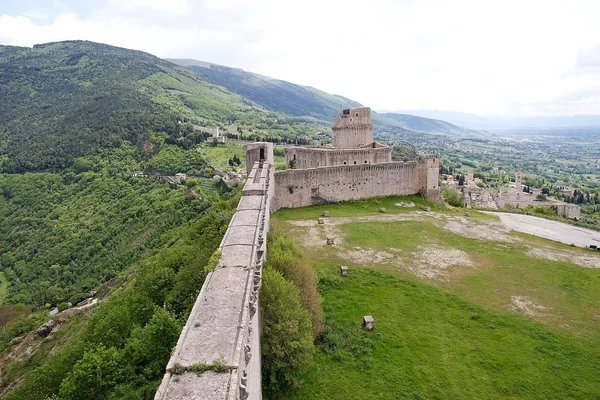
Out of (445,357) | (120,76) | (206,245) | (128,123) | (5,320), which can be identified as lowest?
(5,320)

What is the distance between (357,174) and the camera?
45.9 metres

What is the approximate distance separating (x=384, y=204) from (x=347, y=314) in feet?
82.6

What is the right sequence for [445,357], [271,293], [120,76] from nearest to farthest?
1. [271,293]
2. [445,357]
3. [120,76]

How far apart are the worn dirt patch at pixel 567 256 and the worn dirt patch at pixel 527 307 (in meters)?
8.78

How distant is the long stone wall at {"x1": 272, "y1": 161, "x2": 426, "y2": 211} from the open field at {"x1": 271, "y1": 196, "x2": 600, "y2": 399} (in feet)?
24.6

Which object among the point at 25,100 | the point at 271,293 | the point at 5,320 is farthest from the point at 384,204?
the point at 25,100

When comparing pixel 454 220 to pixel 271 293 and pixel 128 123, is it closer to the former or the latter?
pixel 271 293

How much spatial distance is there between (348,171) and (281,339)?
31453 mm

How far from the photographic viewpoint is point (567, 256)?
3198 cm

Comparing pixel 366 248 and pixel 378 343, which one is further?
pixel 366 248

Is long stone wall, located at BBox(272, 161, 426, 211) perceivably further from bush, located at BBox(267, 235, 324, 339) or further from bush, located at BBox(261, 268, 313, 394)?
bush, located at BBox(261, 268, 313, 394)

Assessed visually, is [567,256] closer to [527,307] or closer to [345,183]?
[527,307]

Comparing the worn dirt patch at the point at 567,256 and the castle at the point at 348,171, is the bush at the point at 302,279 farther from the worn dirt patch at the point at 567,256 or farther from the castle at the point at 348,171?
the worn dirt patch at the point at 567,256

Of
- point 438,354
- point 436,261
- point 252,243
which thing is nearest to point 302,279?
point 252,243
